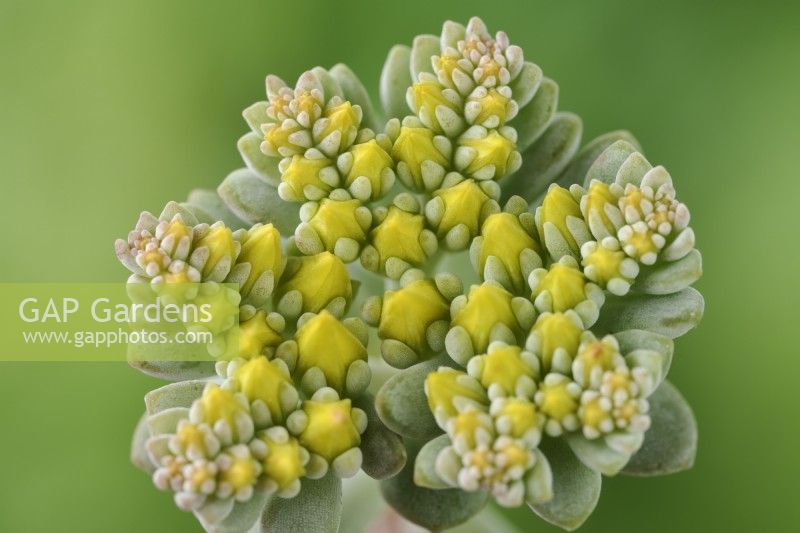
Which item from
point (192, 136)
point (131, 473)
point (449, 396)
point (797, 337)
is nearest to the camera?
point (449, 396)

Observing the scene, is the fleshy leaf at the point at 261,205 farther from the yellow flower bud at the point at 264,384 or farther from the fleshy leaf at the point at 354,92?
the yellow flower bud at the point at 264,384

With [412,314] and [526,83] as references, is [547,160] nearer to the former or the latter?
[526,83]

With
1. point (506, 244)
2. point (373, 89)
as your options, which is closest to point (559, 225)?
point (506, 244)

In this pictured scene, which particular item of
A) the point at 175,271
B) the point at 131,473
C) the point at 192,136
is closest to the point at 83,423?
the point at 131,473

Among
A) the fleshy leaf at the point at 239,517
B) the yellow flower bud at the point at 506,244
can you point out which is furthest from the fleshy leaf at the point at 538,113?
the fleshy leaf at the point at 239,517

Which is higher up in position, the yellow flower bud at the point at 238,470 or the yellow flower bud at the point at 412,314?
the yellow flower bud at the point at 412,314

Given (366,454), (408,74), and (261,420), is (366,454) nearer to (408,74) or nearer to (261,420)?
Result: (261,420)

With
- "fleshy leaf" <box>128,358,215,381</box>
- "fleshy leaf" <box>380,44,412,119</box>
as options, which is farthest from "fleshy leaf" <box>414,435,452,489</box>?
"fleshy leaf" <box>380,44,412,119</box>
